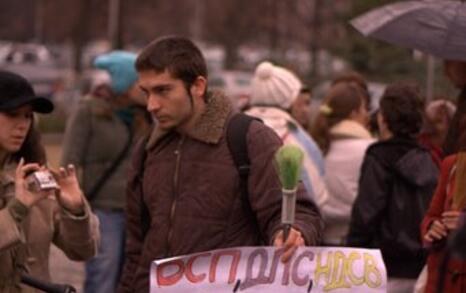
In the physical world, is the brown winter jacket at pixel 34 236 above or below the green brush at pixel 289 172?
below

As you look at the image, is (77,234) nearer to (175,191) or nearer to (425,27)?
(175,191)

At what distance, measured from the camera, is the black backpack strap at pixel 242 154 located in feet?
16.1

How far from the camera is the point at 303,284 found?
14.8 feet

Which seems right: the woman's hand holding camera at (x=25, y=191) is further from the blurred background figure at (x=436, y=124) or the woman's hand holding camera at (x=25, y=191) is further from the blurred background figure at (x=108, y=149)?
the blurred background figure at (x=108, y=149)

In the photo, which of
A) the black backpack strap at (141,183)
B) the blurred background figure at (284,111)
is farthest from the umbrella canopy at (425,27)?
the black backpack strap at (141,183)

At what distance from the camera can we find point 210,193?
4.93 metres

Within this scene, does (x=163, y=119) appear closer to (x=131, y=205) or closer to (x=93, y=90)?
(x=131, y=205)

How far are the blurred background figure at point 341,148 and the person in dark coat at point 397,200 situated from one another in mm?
777

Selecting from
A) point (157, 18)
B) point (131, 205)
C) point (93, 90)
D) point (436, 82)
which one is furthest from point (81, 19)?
point (131, 205)

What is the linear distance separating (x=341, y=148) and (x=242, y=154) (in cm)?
354

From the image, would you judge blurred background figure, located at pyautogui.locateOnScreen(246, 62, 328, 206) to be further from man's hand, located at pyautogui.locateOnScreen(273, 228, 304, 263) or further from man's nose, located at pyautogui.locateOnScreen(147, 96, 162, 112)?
man's hand, located at pyautogui.locateOnScreen(273, 228, 304, 263)

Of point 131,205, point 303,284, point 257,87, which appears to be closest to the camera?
point 303,284

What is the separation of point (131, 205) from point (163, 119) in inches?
19.4

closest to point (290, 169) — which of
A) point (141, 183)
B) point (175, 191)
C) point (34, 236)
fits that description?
point (175, 191)
